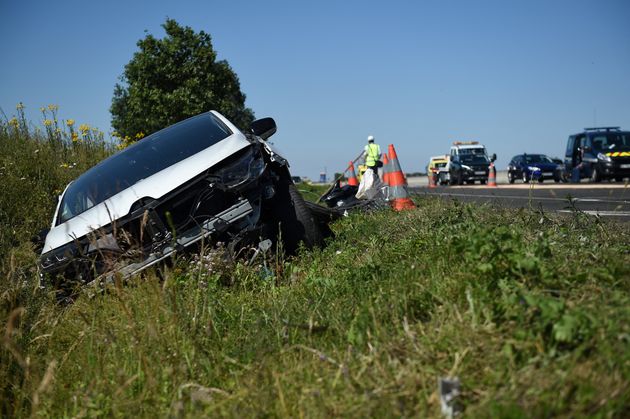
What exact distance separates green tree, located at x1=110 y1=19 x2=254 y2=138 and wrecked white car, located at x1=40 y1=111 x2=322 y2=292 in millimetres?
33034

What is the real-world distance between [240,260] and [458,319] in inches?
99.0

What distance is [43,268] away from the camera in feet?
16.0

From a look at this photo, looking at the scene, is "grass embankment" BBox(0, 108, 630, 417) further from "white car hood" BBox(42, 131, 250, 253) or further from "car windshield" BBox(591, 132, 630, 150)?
"car windshield" BBox(591, 132, 630, 150)

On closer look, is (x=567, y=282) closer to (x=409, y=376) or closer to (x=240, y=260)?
(x=409, y=376)

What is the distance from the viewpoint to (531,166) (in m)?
30.8

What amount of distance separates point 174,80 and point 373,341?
39.4 m

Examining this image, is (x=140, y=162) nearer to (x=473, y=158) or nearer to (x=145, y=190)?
Answer: (x=145, y=190)

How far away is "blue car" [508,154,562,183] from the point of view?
3075 cm

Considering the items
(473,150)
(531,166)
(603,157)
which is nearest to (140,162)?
(603,157)

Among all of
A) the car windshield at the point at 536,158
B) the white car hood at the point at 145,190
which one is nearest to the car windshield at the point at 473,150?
the car windshield at the point at 536,158

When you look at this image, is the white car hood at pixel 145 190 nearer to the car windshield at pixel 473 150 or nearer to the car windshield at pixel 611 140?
the car windshield at pixel 611 140

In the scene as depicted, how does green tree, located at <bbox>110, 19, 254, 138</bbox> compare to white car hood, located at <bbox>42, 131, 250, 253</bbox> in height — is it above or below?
above

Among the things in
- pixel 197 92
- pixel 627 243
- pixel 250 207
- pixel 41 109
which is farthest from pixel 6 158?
pixel 197 92

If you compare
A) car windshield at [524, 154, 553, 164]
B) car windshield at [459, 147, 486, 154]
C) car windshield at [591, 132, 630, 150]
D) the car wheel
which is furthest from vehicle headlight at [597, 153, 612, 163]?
the car wheel
